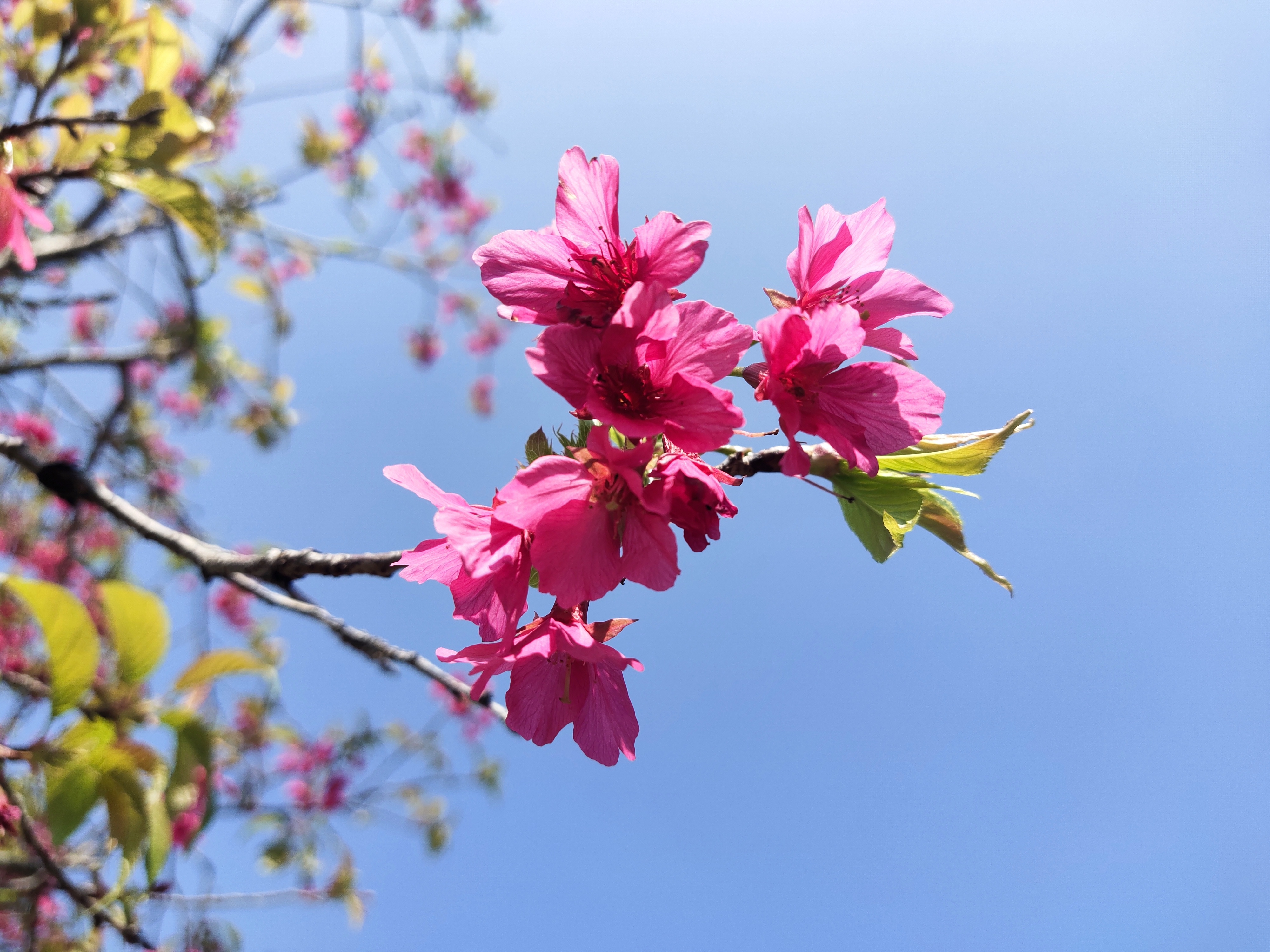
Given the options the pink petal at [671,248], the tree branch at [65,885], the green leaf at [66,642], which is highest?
the pink petal at [671,248]

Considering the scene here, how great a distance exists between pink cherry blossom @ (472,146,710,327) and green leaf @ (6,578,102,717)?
2.55 ft

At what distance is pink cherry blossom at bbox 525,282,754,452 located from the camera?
3.20 ft

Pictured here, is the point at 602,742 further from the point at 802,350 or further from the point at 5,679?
the point at 5,679

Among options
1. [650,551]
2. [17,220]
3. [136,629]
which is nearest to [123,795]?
[136,629]

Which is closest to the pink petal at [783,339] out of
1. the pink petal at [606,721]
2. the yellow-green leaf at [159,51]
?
the pink petal at [606,721]

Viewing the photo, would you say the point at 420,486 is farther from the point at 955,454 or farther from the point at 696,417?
the point at 955,454

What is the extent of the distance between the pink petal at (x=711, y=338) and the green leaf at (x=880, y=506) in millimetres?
372

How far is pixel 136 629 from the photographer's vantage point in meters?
0.97

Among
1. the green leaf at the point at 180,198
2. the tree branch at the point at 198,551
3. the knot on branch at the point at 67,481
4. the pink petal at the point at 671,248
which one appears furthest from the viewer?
the knot on branch at the point at 67,481

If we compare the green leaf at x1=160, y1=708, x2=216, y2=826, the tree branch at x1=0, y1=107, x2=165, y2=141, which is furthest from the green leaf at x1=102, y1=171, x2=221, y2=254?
the green leaf at x1=160, y1=708, x2=216, y2=826

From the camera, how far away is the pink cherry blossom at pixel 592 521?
3.18 feet

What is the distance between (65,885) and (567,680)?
48.8 inches

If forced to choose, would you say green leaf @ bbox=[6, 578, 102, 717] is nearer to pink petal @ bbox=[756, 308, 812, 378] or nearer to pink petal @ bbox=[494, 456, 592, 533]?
pink petal @ bbox=[494, 456, 592, 533]

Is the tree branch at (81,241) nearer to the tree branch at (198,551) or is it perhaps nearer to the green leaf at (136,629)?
the tree branch at (198,551)
